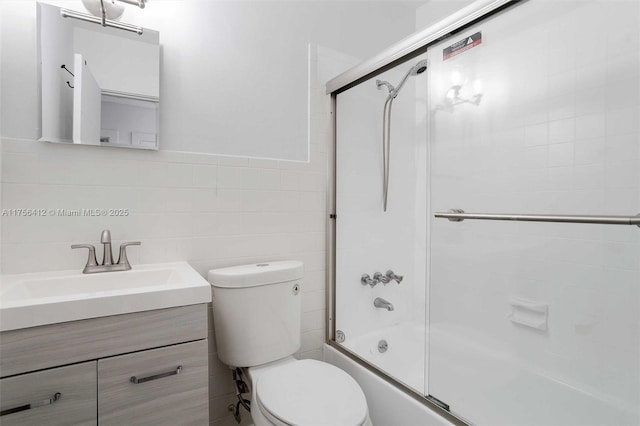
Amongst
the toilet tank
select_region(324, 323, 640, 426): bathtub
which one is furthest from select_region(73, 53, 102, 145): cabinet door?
select_region(324, 323, 640, 426): bathtub

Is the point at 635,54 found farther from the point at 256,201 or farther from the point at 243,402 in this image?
the point at 243,402

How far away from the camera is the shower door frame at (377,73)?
3.65 ft

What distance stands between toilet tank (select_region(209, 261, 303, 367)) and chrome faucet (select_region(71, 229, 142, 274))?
32cm

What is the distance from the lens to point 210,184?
1.48m

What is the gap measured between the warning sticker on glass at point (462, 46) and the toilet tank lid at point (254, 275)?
1049 millimetres

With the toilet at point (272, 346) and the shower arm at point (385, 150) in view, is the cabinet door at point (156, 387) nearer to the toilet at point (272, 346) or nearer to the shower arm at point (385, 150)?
the toilet at point (272, 346)

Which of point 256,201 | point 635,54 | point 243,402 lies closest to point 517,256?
point 635,54

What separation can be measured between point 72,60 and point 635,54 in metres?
1.84

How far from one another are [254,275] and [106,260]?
21.7 inches

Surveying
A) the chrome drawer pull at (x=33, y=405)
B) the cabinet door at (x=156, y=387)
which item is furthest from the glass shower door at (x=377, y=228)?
the chrome drawer pull at (x=33, y=405)

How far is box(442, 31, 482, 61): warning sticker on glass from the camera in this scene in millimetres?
1155

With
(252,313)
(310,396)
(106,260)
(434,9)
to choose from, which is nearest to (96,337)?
(106,260)

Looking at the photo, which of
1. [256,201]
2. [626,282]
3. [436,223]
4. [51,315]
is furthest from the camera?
[256,201]

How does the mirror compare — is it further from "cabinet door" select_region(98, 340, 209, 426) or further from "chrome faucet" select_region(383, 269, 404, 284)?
"chrome faucet" select_region(383, 269, 404, 284)
